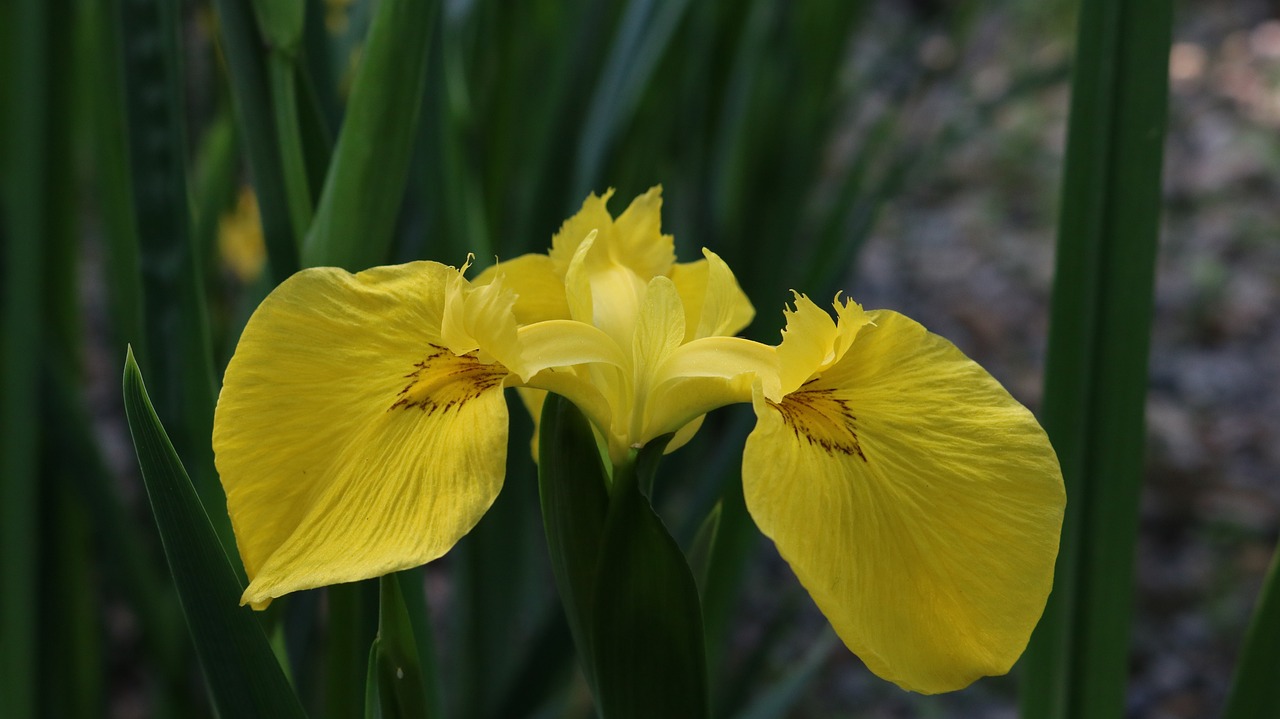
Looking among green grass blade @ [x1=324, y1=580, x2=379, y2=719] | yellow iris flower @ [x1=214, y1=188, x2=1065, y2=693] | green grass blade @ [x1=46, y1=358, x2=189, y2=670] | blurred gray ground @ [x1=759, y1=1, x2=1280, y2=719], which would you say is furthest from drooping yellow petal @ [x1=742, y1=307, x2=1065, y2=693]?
blurred gray ground @ [x1=759, y1=1, x2=1280, y2=719]

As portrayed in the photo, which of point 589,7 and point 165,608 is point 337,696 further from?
point 589,7

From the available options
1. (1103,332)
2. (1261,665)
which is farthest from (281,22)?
(1261,665)

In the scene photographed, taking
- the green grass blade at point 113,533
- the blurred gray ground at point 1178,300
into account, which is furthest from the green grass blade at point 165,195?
the blurred gray ground at point 1178,300

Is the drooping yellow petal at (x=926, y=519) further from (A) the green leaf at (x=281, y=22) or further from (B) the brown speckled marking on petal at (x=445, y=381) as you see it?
(A) the green leaf at (x=281, y=22)

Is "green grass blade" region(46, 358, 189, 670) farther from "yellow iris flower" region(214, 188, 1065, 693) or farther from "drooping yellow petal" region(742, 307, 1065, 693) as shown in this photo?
"drooping yellow petal" region(742, 307, 1065, 693)

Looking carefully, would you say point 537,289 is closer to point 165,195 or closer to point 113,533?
point 165,195

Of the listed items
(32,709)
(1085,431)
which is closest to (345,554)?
(1085,431)
